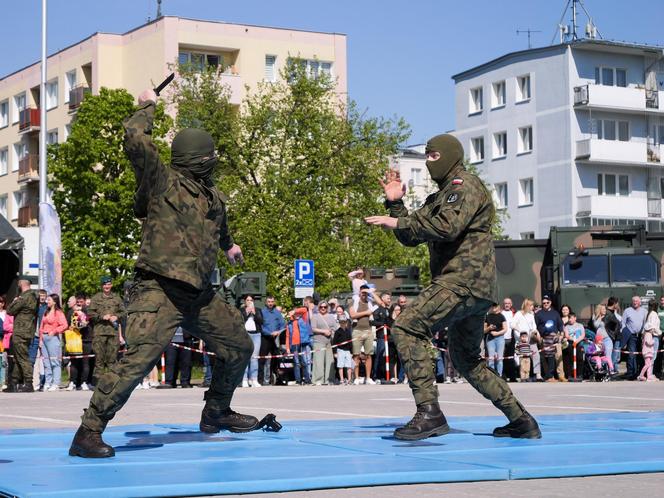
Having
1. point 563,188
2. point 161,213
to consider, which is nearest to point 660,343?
point 161,213

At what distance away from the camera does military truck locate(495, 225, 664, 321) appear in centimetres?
2762

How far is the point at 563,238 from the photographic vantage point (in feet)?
92.1

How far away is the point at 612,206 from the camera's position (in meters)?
65.6

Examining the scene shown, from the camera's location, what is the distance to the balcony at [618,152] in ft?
212

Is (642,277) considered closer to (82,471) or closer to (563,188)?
(82,471)

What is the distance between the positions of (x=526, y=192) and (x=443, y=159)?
60.0 m

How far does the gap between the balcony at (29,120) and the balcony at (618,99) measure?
30182 millimetres

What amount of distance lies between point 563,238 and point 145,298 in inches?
824

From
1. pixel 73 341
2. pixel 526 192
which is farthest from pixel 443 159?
pixel 526 192

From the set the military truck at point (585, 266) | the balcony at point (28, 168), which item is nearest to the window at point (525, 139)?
the balcony at point (28, 168)

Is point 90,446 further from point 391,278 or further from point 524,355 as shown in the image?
point 391,278

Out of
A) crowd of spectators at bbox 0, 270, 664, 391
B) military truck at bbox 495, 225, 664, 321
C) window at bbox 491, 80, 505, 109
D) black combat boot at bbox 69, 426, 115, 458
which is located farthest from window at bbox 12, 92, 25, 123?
black combat boot at bbox 69, 426, 115, 458

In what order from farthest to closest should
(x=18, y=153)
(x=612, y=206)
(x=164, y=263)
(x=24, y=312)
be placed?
(x=18, y=153) < (x=612, y=206) < (x=24, y=312) < (x=164, y=263)

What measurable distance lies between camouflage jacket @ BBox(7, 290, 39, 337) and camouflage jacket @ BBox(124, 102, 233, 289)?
50.4 feet
